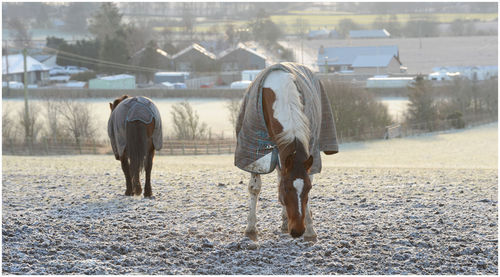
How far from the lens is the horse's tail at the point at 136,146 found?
9705 millimetres

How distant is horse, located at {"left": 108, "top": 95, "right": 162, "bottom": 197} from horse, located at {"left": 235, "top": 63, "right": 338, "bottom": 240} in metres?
3.26

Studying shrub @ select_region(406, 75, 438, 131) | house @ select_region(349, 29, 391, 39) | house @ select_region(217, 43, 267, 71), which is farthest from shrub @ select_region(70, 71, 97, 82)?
house @ select_region(349, 29, 391, 39)

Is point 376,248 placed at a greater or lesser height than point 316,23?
lesser

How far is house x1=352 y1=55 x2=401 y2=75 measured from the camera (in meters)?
70.8

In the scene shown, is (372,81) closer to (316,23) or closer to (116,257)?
(116,257)

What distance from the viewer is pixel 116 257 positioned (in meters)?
5.80

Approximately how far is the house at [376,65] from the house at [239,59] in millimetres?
11554

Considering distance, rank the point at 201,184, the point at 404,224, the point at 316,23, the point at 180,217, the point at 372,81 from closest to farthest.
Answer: the point at 404,224 → the point at 180,217 → the point at 201,184 → the point at 372,81 → the point at 316,23

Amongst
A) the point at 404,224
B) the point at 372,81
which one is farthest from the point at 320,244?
the point at 372,81

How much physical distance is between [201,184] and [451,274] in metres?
6.05

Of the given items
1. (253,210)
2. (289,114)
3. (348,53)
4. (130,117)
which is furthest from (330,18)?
(289,114)

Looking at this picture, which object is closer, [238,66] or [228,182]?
[228,182]

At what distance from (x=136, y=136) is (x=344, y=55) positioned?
68.1 meters

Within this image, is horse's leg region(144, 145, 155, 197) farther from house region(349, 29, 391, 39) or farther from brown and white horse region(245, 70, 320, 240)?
house region(349, 29, 391, 39)
